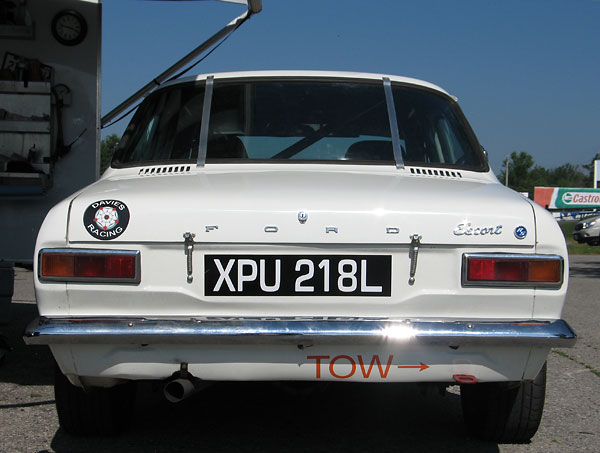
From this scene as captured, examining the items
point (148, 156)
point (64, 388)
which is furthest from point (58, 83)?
point (64, 388)

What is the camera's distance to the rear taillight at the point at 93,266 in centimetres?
300

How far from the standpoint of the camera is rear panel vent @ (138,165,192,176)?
146 inches

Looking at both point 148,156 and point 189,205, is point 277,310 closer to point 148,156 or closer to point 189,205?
point 189,205

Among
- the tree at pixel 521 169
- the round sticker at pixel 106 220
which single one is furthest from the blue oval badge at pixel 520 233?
the tree at pixel 521 169


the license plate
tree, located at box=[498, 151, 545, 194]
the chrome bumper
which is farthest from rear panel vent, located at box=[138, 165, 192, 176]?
tree, located at box=[498, 151, 545, 194]

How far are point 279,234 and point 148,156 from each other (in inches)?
50.9

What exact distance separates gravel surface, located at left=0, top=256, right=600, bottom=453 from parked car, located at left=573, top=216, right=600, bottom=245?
81.7ft

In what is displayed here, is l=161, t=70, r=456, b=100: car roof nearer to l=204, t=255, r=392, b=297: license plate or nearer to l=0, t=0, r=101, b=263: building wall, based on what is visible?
l=204, t=255, r=392, b=297: license plate

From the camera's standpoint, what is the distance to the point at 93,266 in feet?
9.86

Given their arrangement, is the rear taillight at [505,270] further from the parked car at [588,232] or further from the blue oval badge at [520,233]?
the parked car at [588,232]

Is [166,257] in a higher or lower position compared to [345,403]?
higher

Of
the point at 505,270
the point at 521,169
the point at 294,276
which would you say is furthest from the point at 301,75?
the point at 521,169

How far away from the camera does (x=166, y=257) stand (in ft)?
9.98

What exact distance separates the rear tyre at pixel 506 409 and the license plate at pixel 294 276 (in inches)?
35.2
